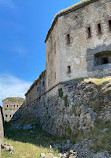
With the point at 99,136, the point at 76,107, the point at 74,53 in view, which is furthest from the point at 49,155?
the point at 74,53

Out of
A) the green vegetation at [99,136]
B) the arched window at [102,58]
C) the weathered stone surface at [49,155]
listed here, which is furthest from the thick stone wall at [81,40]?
the weathered stone surface at [49,155]

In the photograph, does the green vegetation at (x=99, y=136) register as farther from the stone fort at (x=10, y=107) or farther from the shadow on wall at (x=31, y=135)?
the stone fort at (x=10, y=107)

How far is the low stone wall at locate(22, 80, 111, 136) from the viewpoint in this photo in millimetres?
10180

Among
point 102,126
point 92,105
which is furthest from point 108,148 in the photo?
point 92,105

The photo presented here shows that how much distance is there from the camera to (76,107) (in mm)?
11672

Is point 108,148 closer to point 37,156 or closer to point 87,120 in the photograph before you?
point 87,120

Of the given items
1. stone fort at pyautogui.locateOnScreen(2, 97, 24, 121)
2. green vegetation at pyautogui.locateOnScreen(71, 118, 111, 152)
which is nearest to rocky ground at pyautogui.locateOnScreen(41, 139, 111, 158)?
green vegetation at pyautogui.locateOnScreen(71, 118, 111, 152)

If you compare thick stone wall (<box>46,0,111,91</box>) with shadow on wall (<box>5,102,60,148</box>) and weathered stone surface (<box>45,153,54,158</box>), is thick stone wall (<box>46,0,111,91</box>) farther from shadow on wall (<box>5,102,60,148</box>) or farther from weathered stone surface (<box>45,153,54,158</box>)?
weathered stone surface (<box>45,153,54,158</box>)

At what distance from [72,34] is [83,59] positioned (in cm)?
275

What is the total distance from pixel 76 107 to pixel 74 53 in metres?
5.06

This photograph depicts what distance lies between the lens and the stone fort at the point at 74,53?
12953 mm

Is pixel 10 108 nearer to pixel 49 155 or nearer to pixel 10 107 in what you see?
pixel 10 107

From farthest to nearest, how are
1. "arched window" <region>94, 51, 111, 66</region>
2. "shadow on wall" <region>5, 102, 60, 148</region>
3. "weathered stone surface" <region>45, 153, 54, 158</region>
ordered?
"arched window" <region>94, 51, 111, 66</region>
"shadow on wall" <region>5, 102, 60, 148</region>
"weathered stone surface" <region>45, 153, 54, 158</region>

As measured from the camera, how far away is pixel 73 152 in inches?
363
